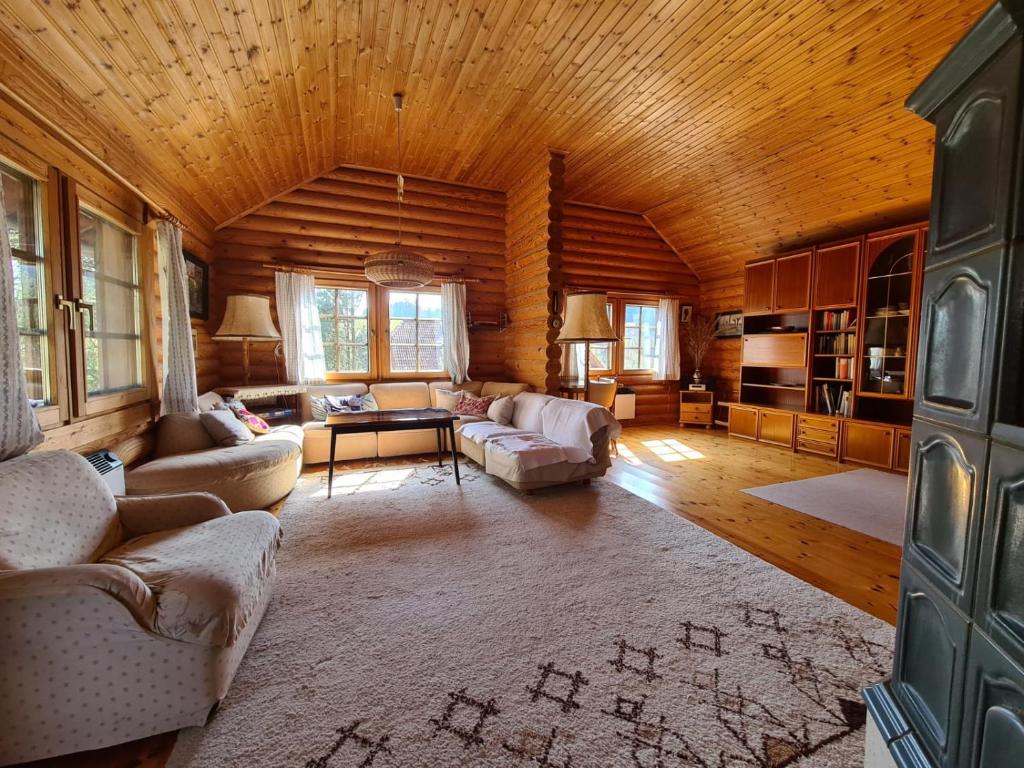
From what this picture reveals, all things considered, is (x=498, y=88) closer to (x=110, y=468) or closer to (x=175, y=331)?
(x=175, y=331)

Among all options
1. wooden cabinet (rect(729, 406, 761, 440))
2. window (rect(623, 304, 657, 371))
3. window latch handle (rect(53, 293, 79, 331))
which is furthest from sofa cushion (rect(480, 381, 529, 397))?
window latch handle (rect(53, 293, 79, 331))

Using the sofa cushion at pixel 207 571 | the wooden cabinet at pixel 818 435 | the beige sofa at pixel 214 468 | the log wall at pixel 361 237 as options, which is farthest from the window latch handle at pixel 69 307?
the wooden cabinet at pixel 818 435

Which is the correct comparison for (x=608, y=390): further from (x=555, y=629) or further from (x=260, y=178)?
(x=260, y=178)

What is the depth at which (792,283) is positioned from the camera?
17.4 ft

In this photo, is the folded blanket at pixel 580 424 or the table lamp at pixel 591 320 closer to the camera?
the folded blanket at pixel 580 424

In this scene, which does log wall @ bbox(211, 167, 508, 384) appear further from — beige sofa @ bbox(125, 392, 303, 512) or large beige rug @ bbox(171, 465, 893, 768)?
large beige rug @ bbox(171, 465, 893, 768)

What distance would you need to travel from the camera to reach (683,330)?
23.1ft

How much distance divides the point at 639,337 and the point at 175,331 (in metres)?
6.07

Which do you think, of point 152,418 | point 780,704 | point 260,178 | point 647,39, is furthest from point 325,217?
point 780,704

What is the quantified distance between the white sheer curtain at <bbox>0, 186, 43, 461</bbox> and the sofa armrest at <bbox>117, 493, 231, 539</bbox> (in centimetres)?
42

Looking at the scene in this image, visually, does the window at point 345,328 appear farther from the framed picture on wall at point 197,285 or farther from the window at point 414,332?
the framed picture on wall at point 197,285

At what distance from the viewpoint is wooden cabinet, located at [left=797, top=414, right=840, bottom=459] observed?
4.78 m

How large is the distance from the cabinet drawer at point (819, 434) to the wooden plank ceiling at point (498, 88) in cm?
246

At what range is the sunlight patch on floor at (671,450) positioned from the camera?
15.8 feet
